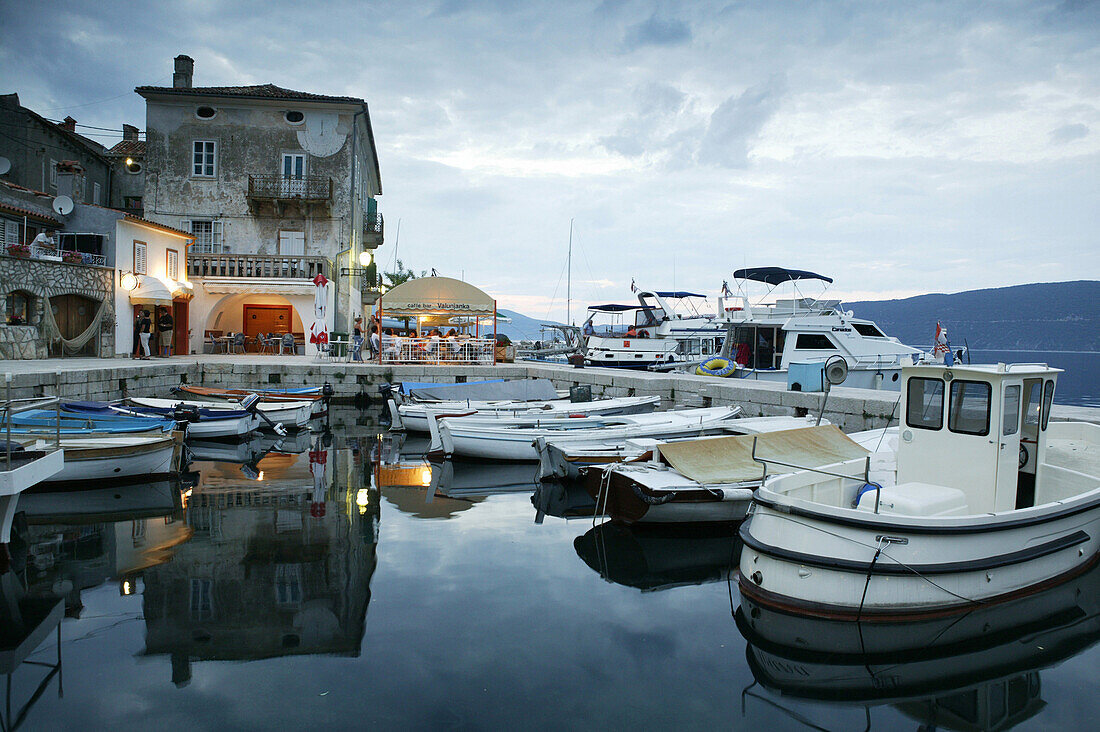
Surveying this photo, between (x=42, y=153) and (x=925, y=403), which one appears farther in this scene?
(x=42, y=153)

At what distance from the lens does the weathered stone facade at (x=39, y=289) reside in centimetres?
1769

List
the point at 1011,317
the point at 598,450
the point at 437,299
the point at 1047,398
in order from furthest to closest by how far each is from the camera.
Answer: the point at 1011,317, the point at 437,299, the point at 598,450, the point at 1047,398

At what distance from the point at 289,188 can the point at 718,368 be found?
19.4 metres

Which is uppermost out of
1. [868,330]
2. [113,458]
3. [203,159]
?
[203,159]

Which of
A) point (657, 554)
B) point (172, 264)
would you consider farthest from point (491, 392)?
point (172, 264)

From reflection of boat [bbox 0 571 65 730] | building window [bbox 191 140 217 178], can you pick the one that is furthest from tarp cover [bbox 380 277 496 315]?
reflection of boat [bbox 0 571 65 730]

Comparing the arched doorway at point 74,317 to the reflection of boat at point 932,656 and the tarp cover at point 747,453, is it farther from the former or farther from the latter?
the reflection of boat at point 932,656

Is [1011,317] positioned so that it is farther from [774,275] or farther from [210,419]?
[210,419]

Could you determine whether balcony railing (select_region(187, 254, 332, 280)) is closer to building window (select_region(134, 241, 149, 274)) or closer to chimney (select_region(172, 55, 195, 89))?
building window (select_region(134, 241, 149, 274))

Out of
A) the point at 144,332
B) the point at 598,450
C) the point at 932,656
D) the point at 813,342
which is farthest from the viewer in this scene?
the point at 144,332

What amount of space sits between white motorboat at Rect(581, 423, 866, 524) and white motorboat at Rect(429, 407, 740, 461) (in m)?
2.94

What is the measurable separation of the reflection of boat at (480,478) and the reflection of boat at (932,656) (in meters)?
5.73

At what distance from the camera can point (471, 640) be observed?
576cm

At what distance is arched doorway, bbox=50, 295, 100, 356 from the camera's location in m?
19.9
